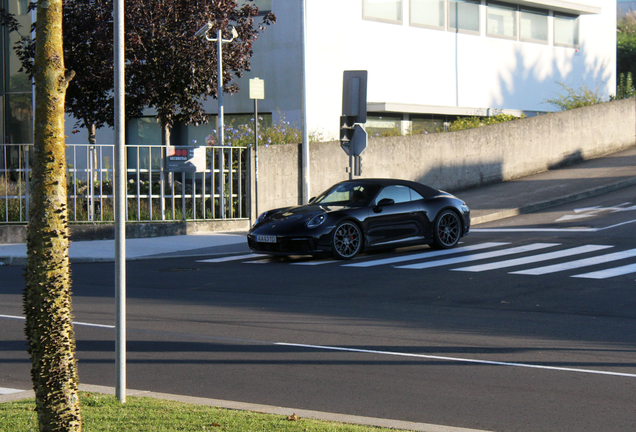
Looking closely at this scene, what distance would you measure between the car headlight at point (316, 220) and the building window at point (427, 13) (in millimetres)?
18219

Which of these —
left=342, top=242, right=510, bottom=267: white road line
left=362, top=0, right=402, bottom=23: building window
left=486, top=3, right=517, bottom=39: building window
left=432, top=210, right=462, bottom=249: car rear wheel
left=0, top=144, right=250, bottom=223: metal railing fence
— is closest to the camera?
left=342, top=242, right=510, bottom=267: white road line

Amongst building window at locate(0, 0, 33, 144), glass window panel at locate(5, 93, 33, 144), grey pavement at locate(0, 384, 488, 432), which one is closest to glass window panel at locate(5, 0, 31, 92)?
building window at locate(0, 0, 33, 144)

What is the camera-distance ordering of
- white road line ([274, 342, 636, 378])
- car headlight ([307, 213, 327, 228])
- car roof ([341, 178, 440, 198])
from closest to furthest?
1. white road line ([274, 342, 636, 378])
2. car headlight ([307, 213, 327, 228])
3. car roof ([341, 178, 440, 198])

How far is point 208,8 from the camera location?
65.9 ft

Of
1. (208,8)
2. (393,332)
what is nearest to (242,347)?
(393,332)

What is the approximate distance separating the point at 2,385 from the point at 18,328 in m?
2.56

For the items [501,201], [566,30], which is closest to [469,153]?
[501,201]

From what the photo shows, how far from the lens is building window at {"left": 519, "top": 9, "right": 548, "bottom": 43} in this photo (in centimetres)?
3469

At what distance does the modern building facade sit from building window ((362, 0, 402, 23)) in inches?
1.5

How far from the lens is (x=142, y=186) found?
18.6m

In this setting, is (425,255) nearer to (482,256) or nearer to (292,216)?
(482,256)

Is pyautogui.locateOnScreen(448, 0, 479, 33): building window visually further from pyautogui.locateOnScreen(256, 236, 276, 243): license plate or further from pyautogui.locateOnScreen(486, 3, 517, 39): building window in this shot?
pyautogui.locateOnScreen(256, 236, 276, 243): license plate

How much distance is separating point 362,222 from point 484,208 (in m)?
7.75

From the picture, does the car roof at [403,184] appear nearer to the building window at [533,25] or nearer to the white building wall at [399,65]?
the white building wall at [399,65]
